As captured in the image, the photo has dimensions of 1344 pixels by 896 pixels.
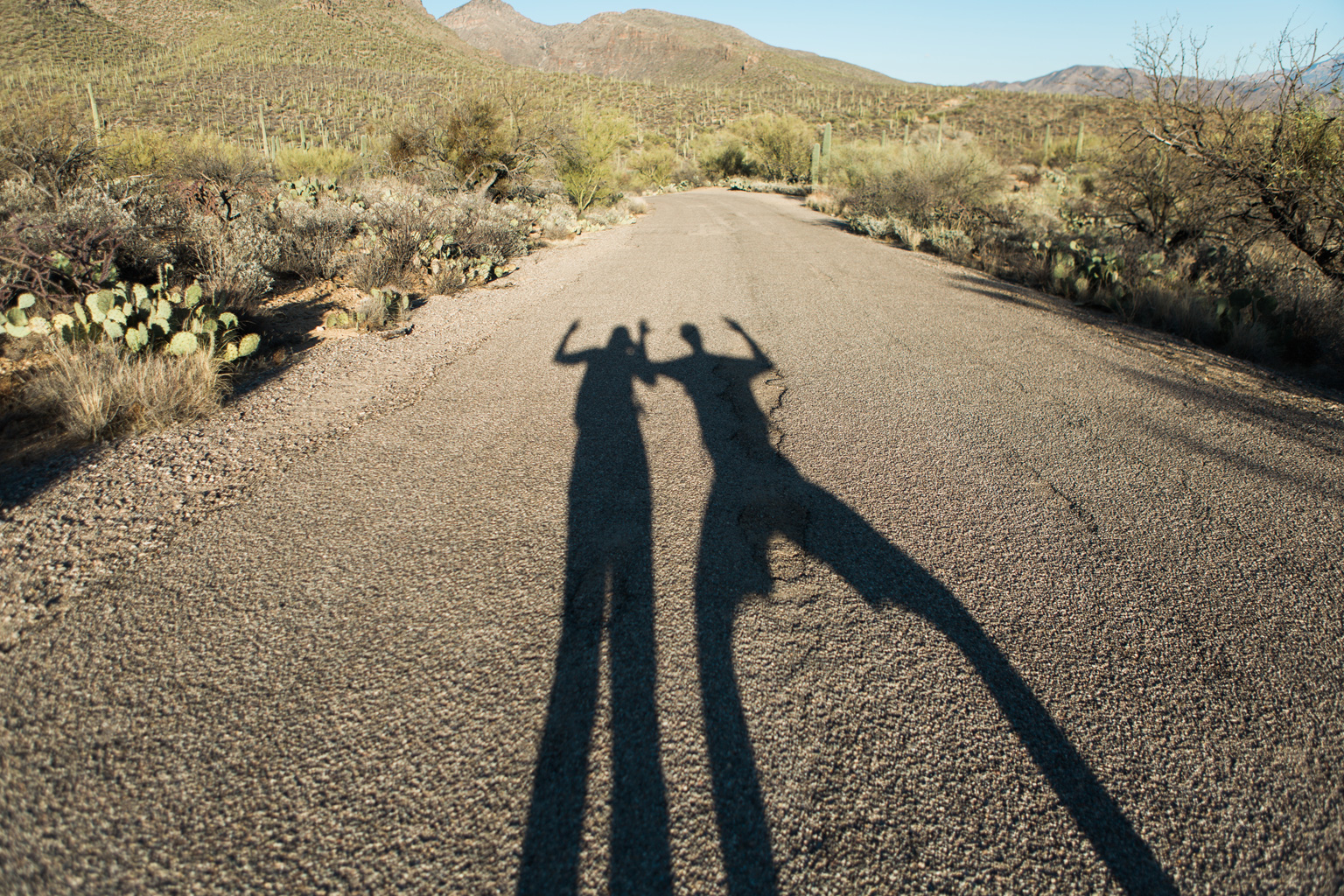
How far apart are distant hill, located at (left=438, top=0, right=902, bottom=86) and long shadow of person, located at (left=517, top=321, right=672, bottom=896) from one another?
313ft

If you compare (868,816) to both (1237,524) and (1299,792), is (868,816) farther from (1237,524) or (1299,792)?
(1237,524)

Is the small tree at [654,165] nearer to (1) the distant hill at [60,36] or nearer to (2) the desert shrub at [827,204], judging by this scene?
(2) the desert shrub at [827,204]

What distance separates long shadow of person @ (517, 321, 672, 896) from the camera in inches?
73.3

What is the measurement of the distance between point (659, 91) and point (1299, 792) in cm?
8483

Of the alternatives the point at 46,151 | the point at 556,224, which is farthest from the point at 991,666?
the point at 556,224

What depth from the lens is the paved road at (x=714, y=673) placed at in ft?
6.24

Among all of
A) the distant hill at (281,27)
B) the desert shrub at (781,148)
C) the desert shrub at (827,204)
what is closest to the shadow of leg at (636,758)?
the desert shrub at (827,204)

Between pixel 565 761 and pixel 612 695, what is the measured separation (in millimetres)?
312

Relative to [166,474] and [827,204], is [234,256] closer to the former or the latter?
[166,474]

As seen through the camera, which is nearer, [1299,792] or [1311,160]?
[1299,792]

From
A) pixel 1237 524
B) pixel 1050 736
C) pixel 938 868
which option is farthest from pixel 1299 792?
pixel 1237 524

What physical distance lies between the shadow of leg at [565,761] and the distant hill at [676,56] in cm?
9635

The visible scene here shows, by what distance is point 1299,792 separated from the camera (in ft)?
6.95

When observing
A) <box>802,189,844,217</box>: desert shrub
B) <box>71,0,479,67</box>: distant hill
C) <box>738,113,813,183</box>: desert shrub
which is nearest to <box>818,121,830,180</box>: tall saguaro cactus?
<box>738,113,813,183</box>: desert shrub
